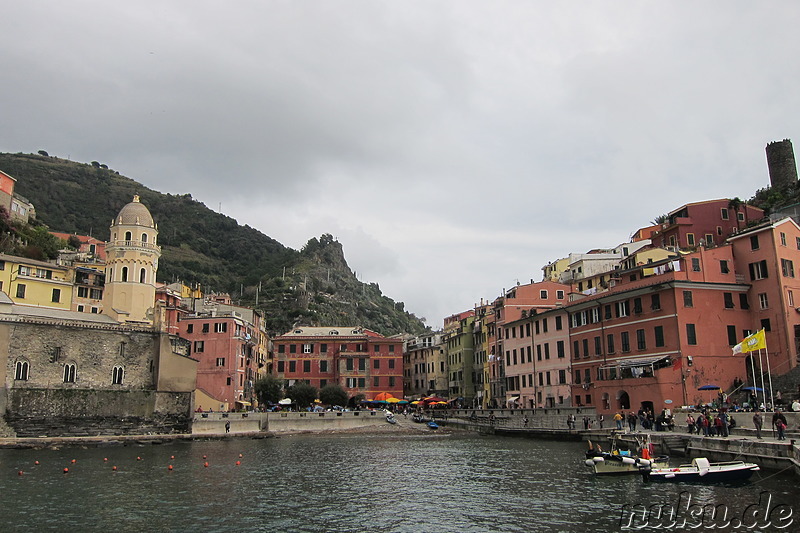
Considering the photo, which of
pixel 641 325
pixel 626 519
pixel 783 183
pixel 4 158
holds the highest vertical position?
pixel 4 158

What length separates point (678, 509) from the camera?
22.9m

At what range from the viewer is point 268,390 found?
271ft

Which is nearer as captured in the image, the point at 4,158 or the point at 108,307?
the point at 108,307

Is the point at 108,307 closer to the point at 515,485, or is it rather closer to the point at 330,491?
the point at 330,491

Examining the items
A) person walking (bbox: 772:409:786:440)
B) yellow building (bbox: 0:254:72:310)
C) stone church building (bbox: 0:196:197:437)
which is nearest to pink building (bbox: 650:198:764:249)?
person walking (bbox: 772:409:786:440)

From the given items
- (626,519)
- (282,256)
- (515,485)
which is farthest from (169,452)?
(282,256)

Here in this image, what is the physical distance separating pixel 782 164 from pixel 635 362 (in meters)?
54.2

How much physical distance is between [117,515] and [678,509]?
67.5 ft

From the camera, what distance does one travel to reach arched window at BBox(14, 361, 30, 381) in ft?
180

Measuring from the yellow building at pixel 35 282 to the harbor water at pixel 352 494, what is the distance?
27.1m

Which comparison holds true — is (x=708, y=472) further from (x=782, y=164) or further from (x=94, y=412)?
(x=782, y=164)

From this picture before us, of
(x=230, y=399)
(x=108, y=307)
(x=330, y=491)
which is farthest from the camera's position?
(x=230, y=399)

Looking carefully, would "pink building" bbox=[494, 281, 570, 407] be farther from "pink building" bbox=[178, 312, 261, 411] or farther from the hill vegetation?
the hill vegetation

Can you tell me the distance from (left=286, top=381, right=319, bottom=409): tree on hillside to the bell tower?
70.1ft
